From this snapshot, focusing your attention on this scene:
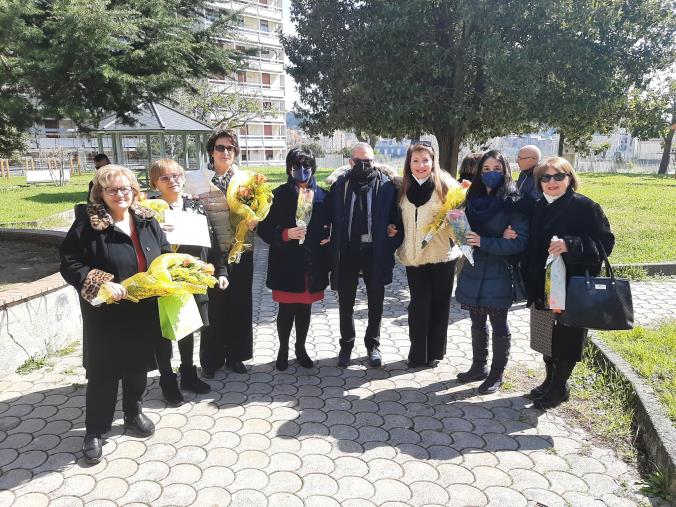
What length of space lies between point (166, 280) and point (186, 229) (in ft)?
1.90

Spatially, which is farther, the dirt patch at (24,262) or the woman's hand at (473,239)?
the dirt patch at (24,262)

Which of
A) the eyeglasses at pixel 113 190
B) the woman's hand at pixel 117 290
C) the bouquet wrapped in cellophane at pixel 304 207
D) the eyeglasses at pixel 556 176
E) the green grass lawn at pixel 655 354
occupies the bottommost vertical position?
the green grass lawn at pixel 655 354

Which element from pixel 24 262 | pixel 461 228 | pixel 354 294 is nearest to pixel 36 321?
pixel 354 294

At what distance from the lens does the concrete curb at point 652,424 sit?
298cm

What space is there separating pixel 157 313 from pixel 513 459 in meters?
2.48

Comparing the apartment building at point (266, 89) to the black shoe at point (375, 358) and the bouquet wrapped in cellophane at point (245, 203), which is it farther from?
the bouquet wrapped in cellophane at point (245, 203)

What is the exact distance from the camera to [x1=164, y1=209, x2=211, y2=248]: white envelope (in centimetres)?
347

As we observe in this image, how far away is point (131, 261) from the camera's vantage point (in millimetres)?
3082

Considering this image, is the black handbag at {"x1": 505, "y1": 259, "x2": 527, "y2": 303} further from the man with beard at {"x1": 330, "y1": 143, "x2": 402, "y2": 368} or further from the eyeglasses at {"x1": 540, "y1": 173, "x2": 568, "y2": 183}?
the man with beard at {"x1": 330, "y1": 143, "x2": 402, "y2": 368}

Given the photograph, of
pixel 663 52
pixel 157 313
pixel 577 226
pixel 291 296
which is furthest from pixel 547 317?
pixel 663 52

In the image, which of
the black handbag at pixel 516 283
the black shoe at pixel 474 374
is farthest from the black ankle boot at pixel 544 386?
the black handbag at pixel 516 283

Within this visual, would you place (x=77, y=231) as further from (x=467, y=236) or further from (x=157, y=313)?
(x=467, y=236)

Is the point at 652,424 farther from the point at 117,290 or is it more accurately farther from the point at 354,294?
the point at 117,290

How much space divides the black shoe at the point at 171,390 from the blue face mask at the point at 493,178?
2773 mm
